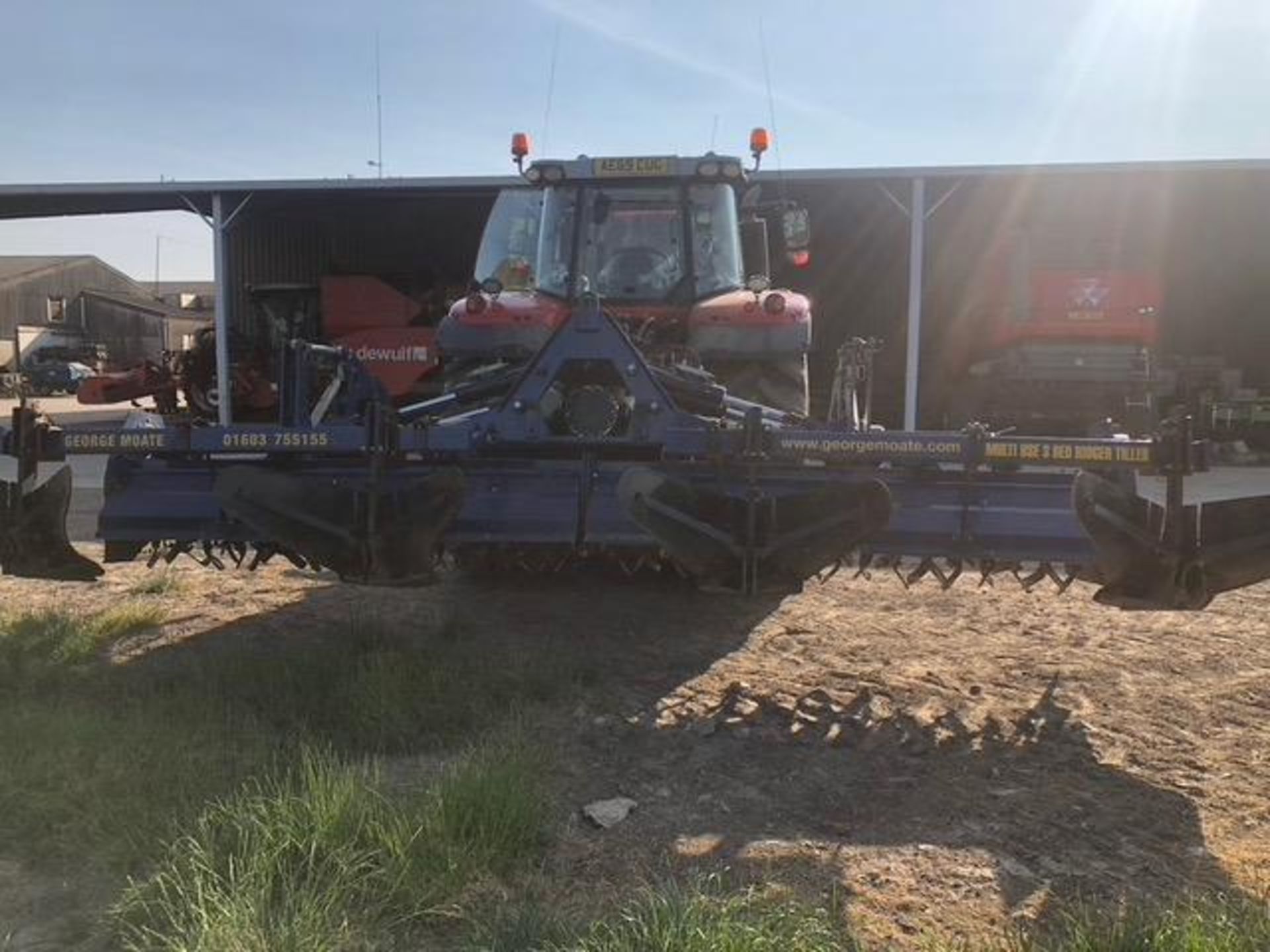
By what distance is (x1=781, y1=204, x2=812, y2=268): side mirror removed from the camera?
7.29m

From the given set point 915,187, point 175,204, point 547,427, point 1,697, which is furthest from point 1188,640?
point 175,204

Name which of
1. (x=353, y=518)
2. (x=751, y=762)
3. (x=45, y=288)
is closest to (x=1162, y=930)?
(x=751, y=762)

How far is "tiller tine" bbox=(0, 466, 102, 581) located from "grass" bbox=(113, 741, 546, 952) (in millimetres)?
2003

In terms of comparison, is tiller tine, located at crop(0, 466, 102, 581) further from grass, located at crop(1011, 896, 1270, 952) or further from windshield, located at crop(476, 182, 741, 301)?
grass, located at crop(1011, 896, 1270, 952)

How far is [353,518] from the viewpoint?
466 cm

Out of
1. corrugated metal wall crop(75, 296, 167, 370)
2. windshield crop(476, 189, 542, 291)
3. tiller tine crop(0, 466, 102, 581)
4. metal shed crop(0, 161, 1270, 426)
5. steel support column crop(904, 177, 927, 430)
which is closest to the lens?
tiller tine crop(0, 466, 102, 581)

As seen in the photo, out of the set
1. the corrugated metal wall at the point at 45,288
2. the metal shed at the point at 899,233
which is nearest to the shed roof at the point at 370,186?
the metal shed at the point at 899,233

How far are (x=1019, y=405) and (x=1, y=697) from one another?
1230cm

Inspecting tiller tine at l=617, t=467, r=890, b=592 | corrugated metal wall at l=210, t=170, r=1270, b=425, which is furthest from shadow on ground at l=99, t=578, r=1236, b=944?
corrugated metal wall at l=210, t=170, r=1270, b=425

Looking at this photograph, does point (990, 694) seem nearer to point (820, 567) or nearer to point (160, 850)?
point (820, 567)

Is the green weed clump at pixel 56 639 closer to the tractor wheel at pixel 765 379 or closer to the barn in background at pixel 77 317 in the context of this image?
the tractor wheel at pixel 765 379

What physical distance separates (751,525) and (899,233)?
639 inches

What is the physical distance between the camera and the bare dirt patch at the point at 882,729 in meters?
3.39

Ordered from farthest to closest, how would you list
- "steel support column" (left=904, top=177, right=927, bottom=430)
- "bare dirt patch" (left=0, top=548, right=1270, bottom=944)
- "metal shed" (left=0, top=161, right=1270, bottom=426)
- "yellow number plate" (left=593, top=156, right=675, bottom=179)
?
"metal shed" (left=0, top=161, right=1270, bottom=426) → "steel support column" (left=904, top=177, right=927, bottom=430) → "yellow number plate" (left=593, top=156, right=675, bottom=179) → "bare dirt patch" (left=0, top=548, right=1270, bottom=944)
